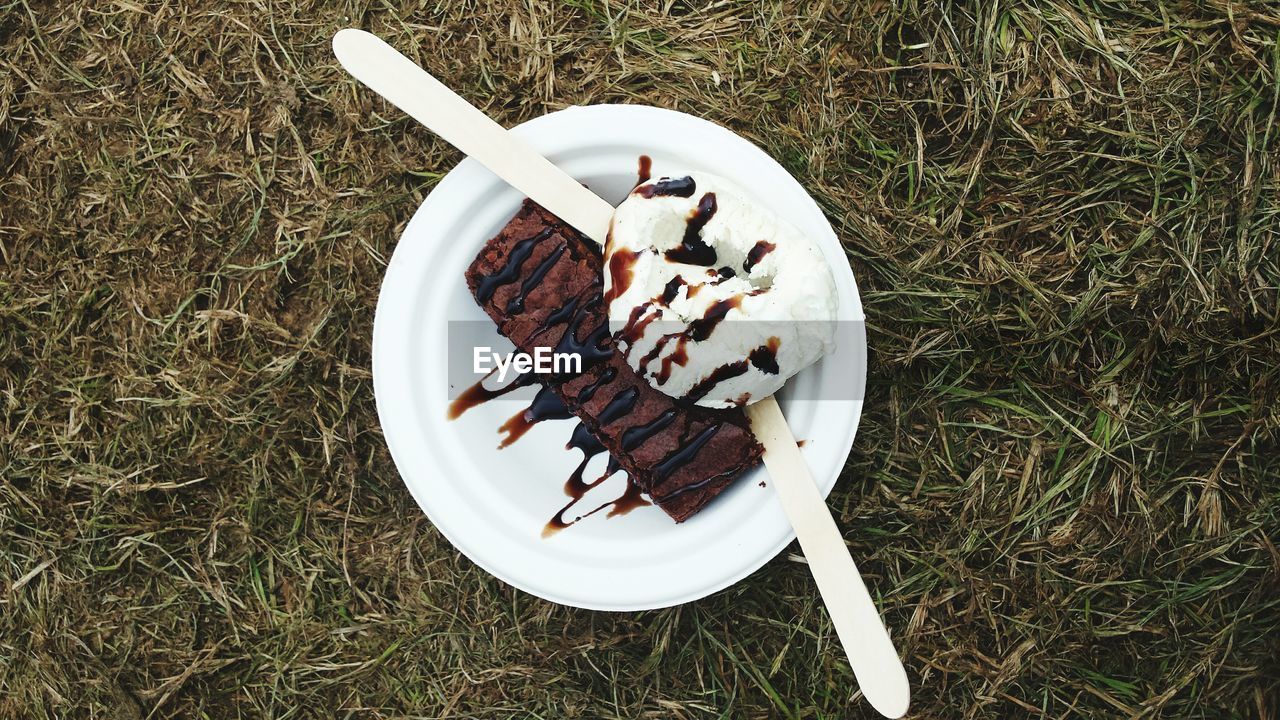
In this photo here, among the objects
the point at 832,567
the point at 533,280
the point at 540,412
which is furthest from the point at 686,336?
the point at 832,567

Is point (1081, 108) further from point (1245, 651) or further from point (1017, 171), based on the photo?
point (1245, 651)

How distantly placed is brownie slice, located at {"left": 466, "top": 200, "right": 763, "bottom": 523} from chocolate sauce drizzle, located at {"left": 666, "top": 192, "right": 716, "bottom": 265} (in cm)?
21

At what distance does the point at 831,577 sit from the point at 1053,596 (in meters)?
0.72

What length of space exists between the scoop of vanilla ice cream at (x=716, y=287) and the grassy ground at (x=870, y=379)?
0.46m

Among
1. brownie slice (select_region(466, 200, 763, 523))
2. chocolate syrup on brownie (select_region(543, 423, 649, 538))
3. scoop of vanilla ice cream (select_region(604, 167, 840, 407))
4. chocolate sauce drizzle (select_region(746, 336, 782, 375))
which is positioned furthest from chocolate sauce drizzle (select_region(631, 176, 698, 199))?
chocolate syrup on brownie (select_region(543, 423, 649, 538))

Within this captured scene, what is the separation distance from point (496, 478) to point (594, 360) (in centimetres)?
35

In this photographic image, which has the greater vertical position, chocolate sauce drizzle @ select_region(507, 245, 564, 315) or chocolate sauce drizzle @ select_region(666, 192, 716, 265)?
chocolate sauce drizzle @ select_region(666, 192, 716, 265)

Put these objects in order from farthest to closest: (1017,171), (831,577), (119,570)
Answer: (119,570)
(1017,171)
(831,577)

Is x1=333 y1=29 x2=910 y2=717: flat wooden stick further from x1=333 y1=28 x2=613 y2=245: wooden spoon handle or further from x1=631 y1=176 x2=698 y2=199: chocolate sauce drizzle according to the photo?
x1=631 y1=176 x2=698 y2=199: chocolate sauce drizzle

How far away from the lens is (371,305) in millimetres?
1985

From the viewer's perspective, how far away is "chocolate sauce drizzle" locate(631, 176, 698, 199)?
154 centimetres

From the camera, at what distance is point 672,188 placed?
1539 millimetres

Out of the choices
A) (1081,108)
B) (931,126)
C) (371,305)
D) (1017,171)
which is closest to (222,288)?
(371,305)

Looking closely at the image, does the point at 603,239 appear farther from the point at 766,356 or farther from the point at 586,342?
the point at 766,356
